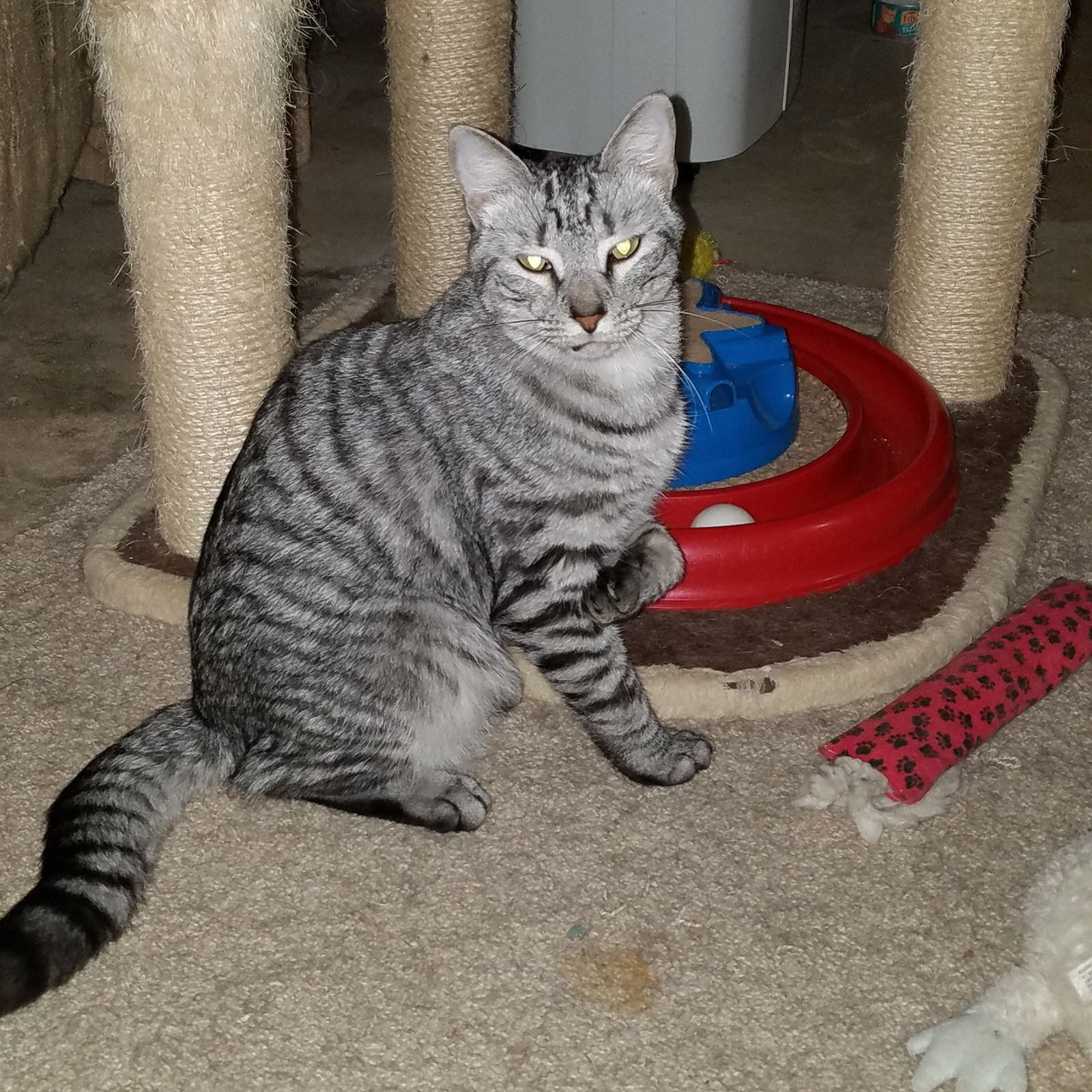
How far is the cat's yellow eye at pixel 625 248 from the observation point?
1.75m

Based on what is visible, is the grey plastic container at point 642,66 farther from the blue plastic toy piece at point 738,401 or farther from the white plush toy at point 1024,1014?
the white plush toy at point 1024,1014

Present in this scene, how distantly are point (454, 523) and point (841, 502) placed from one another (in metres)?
0.79

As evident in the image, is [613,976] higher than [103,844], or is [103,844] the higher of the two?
[103,844]

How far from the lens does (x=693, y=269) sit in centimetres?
269

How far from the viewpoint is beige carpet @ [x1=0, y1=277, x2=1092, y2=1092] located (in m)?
1.53

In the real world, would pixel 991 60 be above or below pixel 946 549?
above

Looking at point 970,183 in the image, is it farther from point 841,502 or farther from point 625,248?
point 625,248

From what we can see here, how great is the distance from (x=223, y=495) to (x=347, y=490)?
225 mm

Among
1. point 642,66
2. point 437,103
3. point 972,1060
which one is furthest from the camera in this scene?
point 642,66

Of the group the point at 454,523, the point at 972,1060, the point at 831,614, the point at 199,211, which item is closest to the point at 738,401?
the point at 831,614

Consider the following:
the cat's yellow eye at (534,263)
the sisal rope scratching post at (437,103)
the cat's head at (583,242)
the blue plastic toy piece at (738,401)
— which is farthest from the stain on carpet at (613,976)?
the sisal rope scratching post at (437,103)

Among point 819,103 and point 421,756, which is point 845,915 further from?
point 819,103

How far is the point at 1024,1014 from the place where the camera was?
152 centimetres

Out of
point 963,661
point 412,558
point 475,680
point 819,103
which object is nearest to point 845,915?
point 963,661
